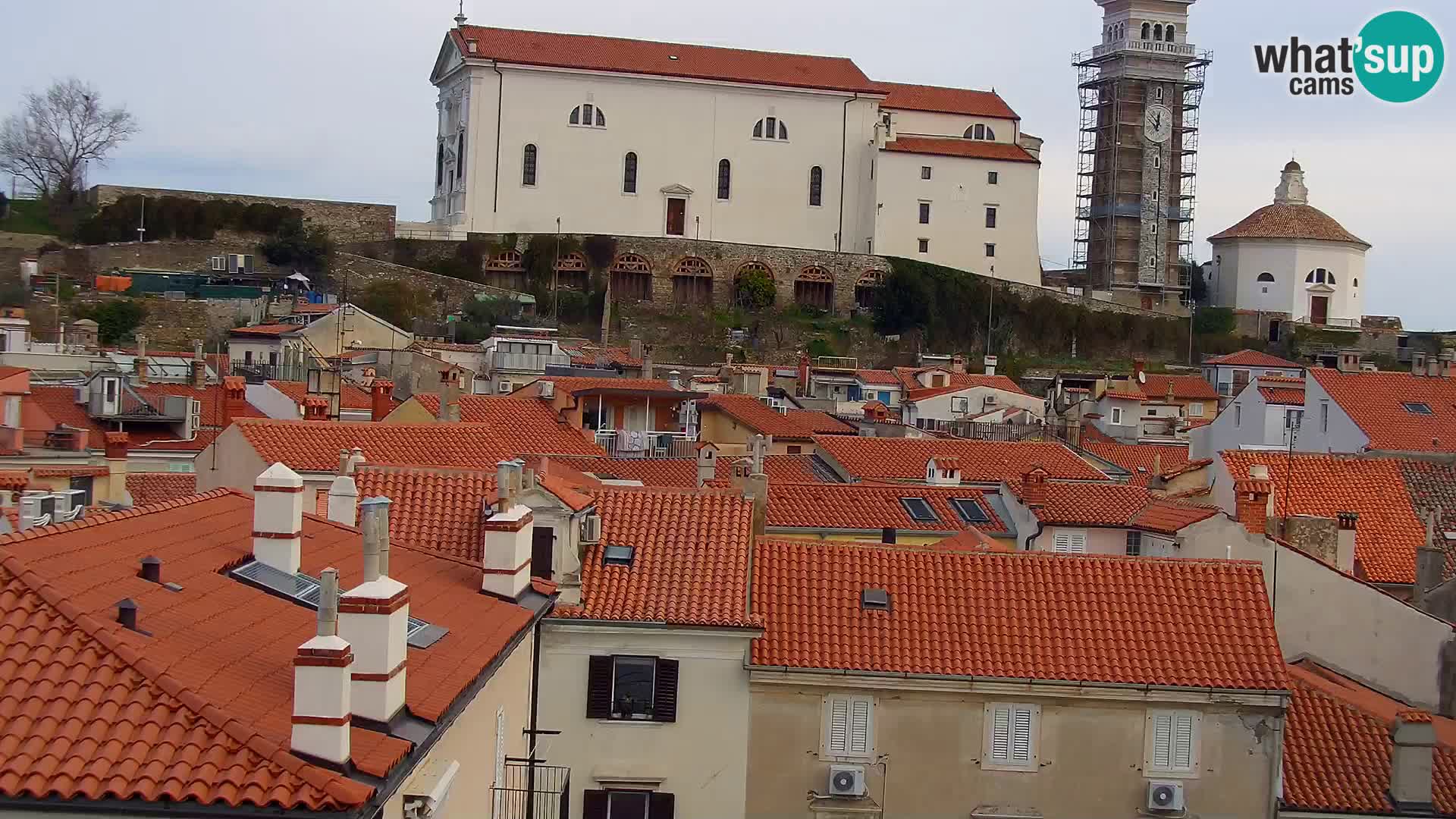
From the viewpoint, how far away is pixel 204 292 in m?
71.4

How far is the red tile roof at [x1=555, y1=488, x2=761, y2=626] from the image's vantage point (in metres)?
15.5

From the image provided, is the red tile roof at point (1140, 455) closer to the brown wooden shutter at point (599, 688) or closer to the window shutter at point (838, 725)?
the window shutter at point (838, 725)

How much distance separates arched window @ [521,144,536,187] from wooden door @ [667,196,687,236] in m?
6.32

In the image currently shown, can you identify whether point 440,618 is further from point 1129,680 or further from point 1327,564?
point 1327,564

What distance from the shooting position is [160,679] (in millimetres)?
7301

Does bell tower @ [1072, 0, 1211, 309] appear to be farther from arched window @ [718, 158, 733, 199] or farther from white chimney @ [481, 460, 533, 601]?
white chimney @ [481, 460, 533, 601]

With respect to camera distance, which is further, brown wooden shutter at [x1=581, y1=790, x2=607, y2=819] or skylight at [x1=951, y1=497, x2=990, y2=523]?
skylight at [x1=951, y1=497, x2=990, y2=523]

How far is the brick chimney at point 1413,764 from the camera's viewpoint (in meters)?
15.9

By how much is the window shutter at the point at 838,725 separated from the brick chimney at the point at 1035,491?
36.3ft

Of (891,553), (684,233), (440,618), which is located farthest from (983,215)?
(440,618)

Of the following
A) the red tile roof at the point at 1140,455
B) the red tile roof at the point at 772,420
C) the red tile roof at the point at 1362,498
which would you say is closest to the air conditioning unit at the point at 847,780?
the red tile roof at the point at 1362,498

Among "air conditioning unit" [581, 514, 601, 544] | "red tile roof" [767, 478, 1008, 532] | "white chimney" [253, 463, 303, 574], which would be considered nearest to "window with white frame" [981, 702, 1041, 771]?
"air conditioning unit" [581, 514, 601, 544]

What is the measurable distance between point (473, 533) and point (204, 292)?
5893 centimetres

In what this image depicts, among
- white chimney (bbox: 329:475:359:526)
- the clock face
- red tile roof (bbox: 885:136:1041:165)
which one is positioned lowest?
white chimney (bbox: 329:475:359:526)
